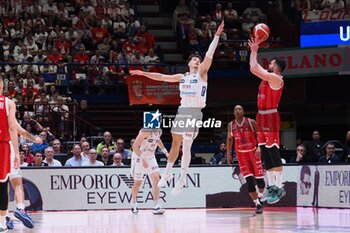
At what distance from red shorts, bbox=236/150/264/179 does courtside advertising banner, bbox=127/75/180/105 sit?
332 inches

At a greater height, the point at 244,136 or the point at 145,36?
the point at 145,36

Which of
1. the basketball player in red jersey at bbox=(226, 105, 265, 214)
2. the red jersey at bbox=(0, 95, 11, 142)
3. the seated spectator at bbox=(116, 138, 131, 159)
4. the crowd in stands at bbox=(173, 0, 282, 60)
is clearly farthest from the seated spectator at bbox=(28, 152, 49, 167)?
the crowd in stands at bbox=(173, 0, 282, 60)

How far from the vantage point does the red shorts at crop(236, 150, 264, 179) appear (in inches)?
758

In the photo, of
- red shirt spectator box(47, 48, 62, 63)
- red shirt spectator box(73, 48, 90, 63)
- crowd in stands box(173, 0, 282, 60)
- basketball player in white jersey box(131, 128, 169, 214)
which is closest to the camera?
basketball player in white jersey box(131, 128, 169, 214)

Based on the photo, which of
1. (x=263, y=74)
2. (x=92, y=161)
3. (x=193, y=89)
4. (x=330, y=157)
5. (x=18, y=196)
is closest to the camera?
(x=263, y=74)

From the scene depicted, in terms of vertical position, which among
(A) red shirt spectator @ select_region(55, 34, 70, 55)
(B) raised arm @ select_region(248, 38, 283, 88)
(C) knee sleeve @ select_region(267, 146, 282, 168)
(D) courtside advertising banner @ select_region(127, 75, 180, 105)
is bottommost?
(C) knee sleeve @ select_region(267, 146, 282, 168)

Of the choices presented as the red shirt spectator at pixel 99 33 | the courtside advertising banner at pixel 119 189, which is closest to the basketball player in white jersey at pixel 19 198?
the courtside advertising banner at pixel 119 189

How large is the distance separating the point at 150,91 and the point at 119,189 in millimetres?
6625

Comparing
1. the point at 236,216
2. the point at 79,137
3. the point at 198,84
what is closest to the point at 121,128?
the point at 79,137

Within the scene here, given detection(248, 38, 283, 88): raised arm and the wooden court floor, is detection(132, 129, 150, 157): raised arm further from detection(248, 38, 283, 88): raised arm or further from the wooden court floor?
detection(248, 38, 283, 88): raised arm

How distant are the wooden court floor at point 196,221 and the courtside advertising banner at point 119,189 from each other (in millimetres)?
726

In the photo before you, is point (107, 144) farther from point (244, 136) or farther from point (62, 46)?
point (62, 46)

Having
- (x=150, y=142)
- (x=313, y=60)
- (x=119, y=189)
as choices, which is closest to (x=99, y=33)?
(x=313, y=60)

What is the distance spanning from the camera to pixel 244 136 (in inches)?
762
